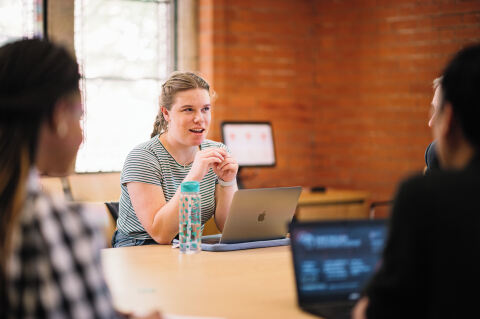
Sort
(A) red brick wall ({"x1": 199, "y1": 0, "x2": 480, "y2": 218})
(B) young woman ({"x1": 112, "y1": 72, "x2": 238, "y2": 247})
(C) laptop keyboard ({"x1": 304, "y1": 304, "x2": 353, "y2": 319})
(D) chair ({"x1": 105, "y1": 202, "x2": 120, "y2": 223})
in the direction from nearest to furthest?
(C) laptop keyboard ({"x1": 304, "y1": 304, "x2": 353, "y2": 319})
(B) young woman ({"x1": 112, "y1": 72, "x2": 238, "y2": 247})
(D) chair ({"x1": 105, "y1": 202, "x2": 120, "y2": 223})
(A) red brick wall ({"x1": 199, "y1": 0, "x2": 480, "y2": 218})

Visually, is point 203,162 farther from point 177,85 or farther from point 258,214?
point 177,85

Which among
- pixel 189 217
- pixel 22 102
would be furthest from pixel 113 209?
pixel 22 102

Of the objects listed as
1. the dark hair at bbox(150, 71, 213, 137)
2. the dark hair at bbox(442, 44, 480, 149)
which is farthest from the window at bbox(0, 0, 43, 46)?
the dark hair at bbox(442, 44, 480, 149)

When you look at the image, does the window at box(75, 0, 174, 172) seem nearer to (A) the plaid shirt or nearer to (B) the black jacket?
(A) the plaid shirt

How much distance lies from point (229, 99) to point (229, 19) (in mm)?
652

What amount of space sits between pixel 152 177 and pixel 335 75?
130 inches

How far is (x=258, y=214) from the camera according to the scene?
2375 mm

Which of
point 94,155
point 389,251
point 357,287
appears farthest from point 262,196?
point 94,155

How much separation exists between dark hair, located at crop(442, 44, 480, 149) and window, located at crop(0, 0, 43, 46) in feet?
12.3

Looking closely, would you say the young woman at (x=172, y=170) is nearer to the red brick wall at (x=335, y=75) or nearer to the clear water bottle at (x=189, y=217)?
the clear water bottle at (x=189, y=217)

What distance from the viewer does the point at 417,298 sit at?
1.08m

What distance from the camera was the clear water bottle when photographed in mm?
2365

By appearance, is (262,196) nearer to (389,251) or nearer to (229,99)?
(389,251)

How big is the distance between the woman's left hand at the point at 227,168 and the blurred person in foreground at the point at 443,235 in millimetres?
1589
